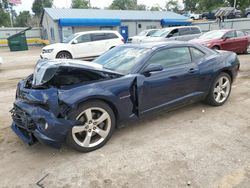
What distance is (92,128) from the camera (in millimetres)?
3145

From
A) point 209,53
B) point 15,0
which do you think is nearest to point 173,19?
point 15,0

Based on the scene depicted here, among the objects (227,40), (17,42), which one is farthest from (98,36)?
(17,42)

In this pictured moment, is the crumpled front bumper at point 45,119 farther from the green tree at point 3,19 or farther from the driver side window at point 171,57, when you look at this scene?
the green tree at point 3,19

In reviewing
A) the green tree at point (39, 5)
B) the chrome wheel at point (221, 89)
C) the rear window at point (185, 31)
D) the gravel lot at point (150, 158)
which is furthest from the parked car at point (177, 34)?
the green tree at point (39, 5)

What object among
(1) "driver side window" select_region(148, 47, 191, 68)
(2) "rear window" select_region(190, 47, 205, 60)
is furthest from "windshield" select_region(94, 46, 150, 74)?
(2) "rear window" select_region(190, 47, 205, 60)

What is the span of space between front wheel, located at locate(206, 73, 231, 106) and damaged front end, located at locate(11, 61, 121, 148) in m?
2.28

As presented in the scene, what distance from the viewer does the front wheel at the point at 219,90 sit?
15.1ft

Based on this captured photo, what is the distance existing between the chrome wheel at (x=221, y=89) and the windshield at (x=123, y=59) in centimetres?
184

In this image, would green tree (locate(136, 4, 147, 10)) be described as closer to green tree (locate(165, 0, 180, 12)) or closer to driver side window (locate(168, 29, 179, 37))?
green tree (locate(165, 0, 180, 12))

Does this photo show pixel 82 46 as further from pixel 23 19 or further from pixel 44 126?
pixel 23 19

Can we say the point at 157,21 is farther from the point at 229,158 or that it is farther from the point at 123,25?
the point at 229,158

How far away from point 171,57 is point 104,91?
5.27ft

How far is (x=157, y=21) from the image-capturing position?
29766 mm

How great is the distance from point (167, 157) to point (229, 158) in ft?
2.63
